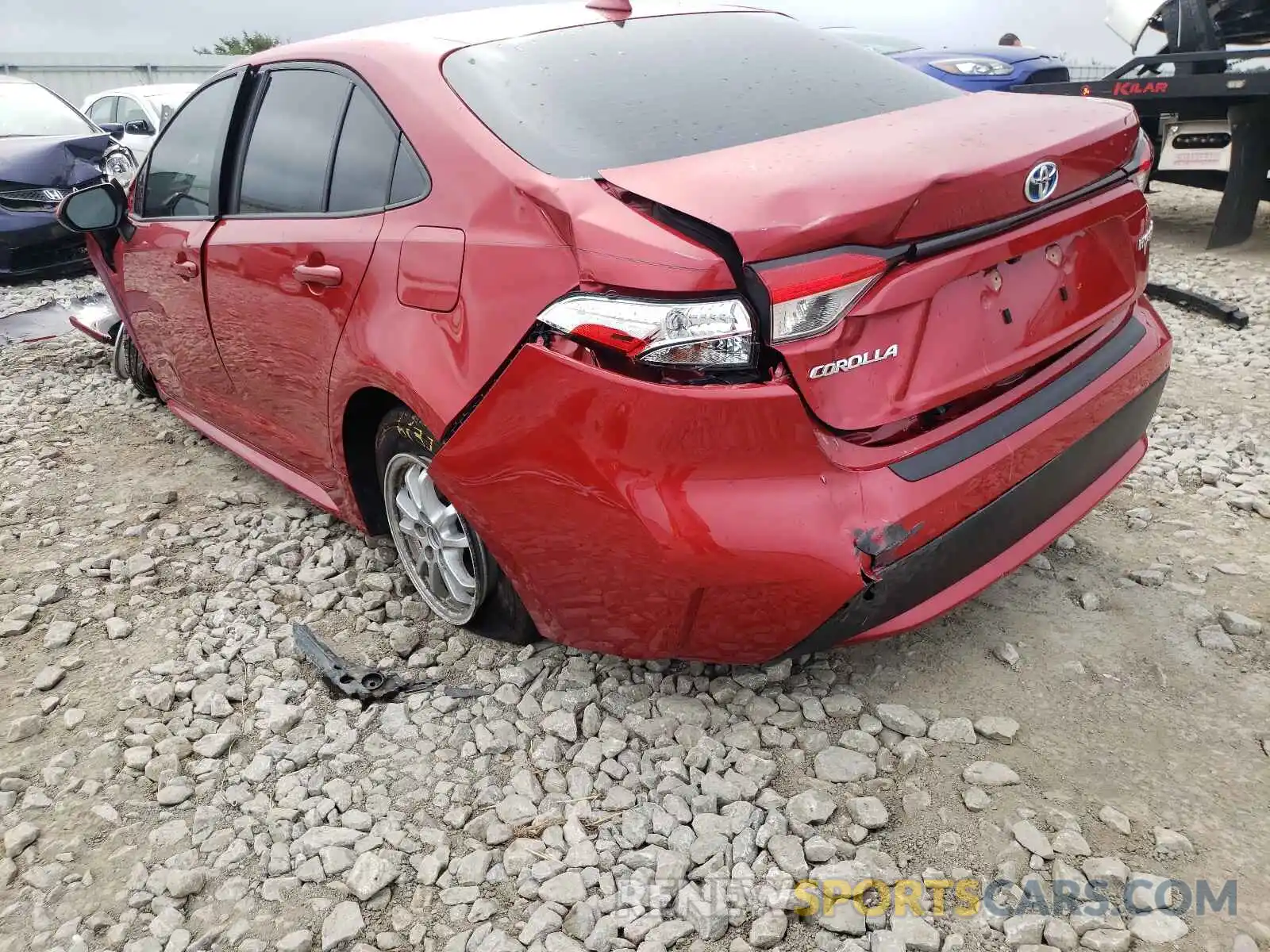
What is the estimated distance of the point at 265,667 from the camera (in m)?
2.69

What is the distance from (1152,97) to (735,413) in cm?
653

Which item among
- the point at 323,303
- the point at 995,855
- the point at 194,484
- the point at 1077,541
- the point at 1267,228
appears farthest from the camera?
the point at 1267,228

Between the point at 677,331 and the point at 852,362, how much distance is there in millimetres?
335

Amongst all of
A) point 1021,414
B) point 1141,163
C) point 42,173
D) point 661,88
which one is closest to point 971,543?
point 1021,414

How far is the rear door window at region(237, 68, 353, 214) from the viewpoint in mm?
2670

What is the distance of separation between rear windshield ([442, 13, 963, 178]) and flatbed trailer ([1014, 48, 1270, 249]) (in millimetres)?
4901

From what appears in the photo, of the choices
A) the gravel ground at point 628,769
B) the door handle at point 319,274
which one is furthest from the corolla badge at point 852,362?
the door handle at point 319,274

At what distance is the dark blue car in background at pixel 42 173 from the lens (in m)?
7.59

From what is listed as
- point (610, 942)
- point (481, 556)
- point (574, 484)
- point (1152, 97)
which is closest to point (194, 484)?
point (481, 556)

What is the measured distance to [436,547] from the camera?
106 inches

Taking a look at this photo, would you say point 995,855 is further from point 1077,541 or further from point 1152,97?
point 1152,97

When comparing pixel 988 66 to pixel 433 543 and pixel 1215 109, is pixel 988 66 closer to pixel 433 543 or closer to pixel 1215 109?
pixel 1215 109

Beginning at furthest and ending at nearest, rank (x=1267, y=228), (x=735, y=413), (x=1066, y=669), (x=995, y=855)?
(x=1267, y=228) → (x=1066, y=669) → (x=995, y=855) → (x=735, y=413)

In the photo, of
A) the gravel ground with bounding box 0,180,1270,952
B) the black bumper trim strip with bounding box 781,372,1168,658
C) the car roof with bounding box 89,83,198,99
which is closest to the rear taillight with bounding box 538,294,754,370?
the black bumper trim strip with bounding box 781,372,1168,658
